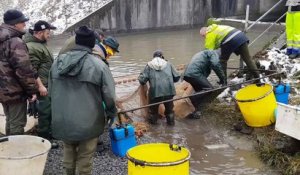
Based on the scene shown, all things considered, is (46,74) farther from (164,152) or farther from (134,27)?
(134,27)

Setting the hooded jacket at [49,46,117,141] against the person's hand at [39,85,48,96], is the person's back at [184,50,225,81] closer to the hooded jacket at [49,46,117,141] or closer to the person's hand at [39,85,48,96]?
the person's hand at [39,85,48,96]

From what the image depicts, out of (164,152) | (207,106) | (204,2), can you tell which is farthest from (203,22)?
(164,152)

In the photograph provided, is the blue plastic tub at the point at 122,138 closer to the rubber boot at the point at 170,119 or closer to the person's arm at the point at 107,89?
the person's arm at the point at 107,89

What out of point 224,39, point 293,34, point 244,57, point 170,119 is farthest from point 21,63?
point 293,34

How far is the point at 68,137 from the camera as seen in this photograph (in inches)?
169

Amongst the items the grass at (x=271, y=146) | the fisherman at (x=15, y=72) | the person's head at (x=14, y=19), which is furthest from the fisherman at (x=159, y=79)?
the person's head at (x=14, y=19)

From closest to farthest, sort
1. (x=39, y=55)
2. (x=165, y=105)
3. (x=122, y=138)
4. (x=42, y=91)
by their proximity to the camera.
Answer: (x=42, y=91) < (x=122, y=138) < (x=39, y=55) < (x=165, y=105)

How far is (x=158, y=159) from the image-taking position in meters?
4.30

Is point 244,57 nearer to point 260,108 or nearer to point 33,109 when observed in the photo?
point 260,108

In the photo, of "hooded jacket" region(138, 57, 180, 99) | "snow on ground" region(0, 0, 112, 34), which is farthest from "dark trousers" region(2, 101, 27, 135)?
"snow on ground" region(0, 0, 112, 34)

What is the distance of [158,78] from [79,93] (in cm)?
305

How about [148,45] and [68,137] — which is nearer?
[68,137]

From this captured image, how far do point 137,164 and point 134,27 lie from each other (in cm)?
1858

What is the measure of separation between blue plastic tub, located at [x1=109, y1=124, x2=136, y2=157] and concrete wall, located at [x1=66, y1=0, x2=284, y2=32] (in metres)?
15.4
